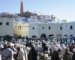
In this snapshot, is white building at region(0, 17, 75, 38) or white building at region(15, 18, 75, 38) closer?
white building at region(0, 17, 75, 38)

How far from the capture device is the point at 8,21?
5644 cm

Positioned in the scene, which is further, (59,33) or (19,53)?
(59,33)

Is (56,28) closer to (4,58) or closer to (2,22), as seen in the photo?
(2,22)

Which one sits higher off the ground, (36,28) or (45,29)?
(36,28)

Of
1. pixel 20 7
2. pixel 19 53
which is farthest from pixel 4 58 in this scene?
pixel 20 7

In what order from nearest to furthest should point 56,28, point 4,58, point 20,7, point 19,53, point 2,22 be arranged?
point 4,58
point 19,53
point 2,22
point 56,28
point 20,7

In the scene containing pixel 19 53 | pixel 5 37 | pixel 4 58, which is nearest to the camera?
pixel 4 58

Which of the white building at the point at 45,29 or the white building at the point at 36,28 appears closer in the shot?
the white building at the point at 36,28

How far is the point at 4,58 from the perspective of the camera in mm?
11203

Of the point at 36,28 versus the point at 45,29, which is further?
the point at 36,28

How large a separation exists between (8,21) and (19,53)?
4390cm

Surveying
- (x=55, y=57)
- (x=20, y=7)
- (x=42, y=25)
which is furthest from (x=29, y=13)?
(x=55, y=57)

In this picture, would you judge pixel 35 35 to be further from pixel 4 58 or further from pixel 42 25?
pixel 4 58

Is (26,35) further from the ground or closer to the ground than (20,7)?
closer to the ground
